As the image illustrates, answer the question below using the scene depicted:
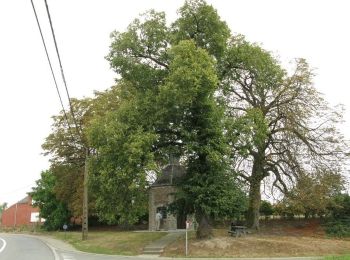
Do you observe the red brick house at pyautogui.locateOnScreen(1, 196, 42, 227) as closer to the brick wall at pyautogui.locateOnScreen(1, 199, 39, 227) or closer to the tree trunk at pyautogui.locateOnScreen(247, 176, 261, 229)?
the brick wall at pyautogui.locateOnScreen(1, 199, 39, 227)

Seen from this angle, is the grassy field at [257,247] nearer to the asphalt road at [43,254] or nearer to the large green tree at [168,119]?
the large green tree at [168,119]

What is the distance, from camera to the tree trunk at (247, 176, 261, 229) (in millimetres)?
34094

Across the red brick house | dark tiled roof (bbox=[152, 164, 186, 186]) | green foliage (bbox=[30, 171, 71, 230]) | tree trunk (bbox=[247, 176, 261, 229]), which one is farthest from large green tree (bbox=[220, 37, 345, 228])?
the red brick house

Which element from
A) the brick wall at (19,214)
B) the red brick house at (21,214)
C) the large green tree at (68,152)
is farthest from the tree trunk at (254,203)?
the brick wall at (19,214)

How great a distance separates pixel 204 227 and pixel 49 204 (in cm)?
3338

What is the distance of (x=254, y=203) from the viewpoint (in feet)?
114

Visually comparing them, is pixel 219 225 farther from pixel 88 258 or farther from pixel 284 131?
pixel 88 258

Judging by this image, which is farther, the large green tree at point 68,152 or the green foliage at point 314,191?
the large green tree at point 68,152

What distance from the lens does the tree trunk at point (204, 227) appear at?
30.4 metres

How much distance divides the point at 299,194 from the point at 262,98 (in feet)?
24.5

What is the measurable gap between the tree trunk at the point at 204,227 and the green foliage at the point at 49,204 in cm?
2993

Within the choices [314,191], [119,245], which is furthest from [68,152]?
[314,191]

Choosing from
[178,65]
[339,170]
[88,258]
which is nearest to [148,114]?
[178,65]

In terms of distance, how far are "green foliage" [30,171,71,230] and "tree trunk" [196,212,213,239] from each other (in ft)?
98.2
